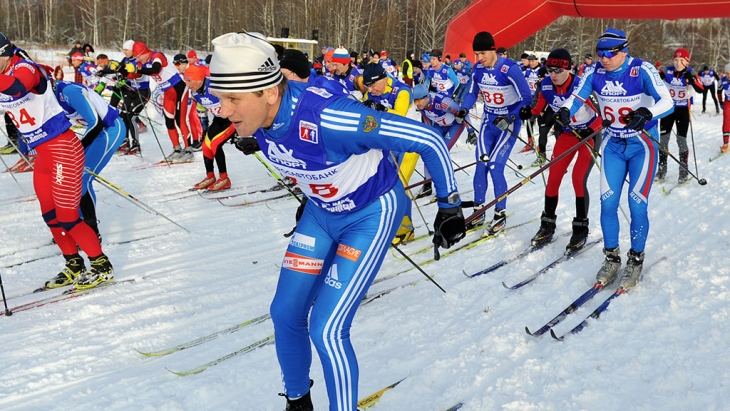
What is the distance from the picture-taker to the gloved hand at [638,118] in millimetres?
3762

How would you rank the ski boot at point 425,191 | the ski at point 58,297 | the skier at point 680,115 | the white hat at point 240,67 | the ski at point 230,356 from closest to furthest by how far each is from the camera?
the white hat at point 240,67 < the ski at point 230,356 < the ski at point 58,297 < the ski boot at point 425,191 < the skier at point 680,115

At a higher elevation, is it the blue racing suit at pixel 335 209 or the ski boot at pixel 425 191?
the blue racing suit at pixel 335 209

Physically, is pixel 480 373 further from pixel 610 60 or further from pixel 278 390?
pixel 610 60

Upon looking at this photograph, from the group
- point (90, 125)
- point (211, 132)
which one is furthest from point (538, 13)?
point (90, 125)

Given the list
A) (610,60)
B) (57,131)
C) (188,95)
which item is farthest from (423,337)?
(188,95)

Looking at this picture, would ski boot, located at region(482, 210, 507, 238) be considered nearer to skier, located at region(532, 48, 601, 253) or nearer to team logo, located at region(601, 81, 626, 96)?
skier, located at region(532, 48, 601, 253)

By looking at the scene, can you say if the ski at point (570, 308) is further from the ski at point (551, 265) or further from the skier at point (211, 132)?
the skier at point (211, 132)

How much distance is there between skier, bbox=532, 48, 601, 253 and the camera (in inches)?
199

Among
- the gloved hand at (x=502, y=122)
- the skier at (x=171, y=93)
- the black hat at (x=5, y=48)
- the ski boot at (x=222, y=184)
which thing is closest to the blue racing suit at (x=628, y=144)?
the gloved hand at (x=502, y=122)

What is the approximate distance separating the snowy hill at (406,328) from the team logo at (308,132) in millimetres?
1410

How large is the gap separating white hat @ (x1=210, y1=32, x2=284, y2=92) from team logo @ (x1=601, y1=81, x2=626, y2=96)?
3089 millimetres

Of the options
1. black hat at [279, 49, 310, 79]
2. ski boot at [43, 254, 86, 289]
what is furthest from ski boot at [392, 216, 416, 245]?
ski boot at [43, 254, 86, 289]

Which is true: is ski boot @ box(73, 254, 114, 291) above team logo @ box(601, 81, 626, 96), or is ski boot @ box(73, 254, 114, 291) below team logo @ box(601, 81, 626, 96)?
below

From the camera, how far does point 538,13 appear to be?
1298 cm
